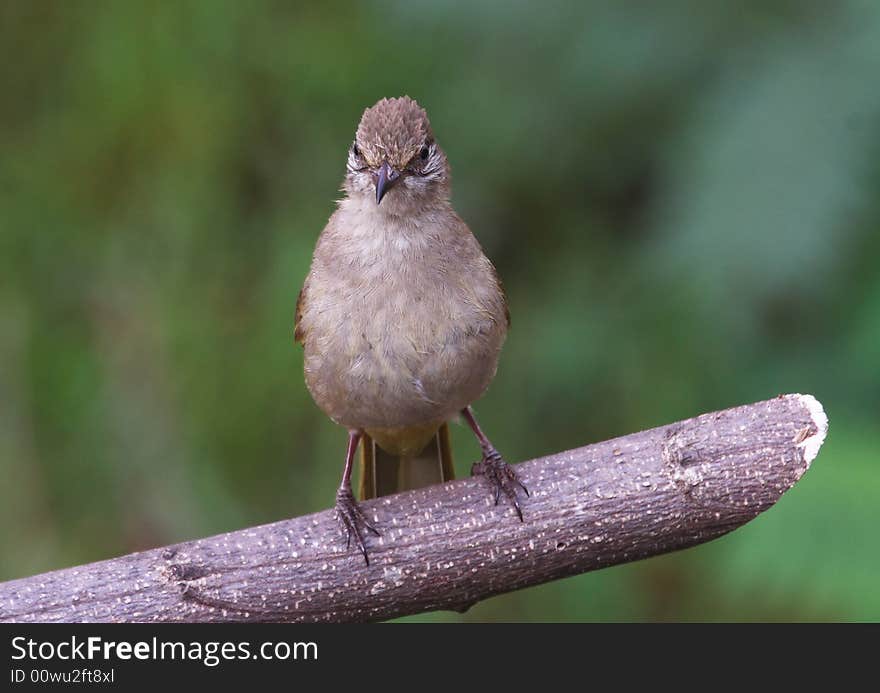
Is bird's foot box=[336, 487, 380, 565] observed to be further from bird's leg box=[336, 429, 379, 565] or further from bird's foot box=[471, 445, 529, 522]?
bird's foot box=[471, 445, 529, 522]

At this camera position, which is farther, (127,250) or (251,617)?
(127,250)

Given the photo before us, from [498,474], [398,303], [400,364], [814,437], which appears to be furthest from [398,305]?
[814,437]

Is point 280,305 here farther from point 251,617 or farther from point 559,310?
point 251,617

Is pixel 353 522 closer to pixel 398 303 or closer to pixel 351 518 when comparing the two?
pixel 351 518

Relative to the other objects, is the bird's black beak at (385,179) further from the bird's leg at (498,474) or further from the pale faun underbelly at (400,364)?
the bird's leg at (498,474)

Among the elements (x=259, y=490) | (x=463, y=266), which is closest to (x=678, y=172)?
(x=463, y=266)

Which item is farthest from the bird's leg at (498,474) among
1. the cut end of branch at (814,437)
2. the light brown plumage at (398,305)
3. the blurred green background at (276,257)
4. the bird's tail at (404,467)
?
the blurred green background at (276,257)
